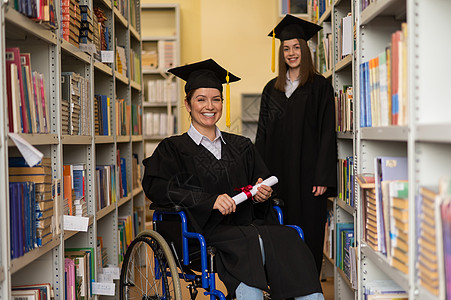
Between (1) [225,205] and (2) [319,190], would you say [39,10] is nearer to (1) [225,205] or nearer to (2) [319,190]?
(1) [225,205]

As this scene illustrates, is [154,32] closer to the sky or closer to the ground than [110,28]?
closer to the sky

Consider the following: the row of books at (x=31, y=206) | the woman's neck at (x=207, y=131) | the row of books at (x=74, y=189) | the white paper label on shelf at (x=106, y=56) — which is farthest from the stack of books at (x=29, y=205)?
the white paper label on shelf at (x=106, y=56)

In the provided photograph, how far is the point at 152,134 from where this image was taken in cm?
661

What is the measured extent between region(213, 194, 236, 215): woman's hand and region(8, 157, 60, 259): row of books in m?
0.68

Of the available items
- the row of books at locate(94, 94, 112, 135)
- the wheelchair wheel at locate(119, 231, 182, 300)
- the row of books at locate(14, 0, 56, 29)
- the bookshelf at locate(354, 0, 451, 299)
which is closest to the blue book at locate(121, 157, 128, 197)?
the row of books at locate(94, 94, 112, 135)

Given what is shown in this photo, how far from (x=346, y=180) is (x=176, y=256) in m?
1.25

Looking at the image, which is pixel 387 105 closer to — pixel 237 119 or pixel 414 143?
pixel 414 143

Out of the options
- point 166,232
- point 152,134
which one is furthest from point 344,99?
point 152,134

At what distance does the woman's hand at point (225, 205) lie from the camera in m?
2.32

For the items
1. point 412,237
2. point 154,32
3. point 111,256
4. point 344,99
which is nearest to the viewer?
point 412,237

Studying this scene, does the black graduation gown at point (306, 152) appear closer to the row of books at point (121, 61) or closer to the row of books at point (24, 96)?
the row of books at point (121, 61)

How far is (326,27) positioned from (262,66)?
8.34 feet

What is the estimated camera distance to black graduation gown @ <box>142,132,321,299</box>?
6.97ft

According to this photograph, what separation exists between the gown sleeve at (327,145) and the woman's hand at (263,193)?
0.71 meters
